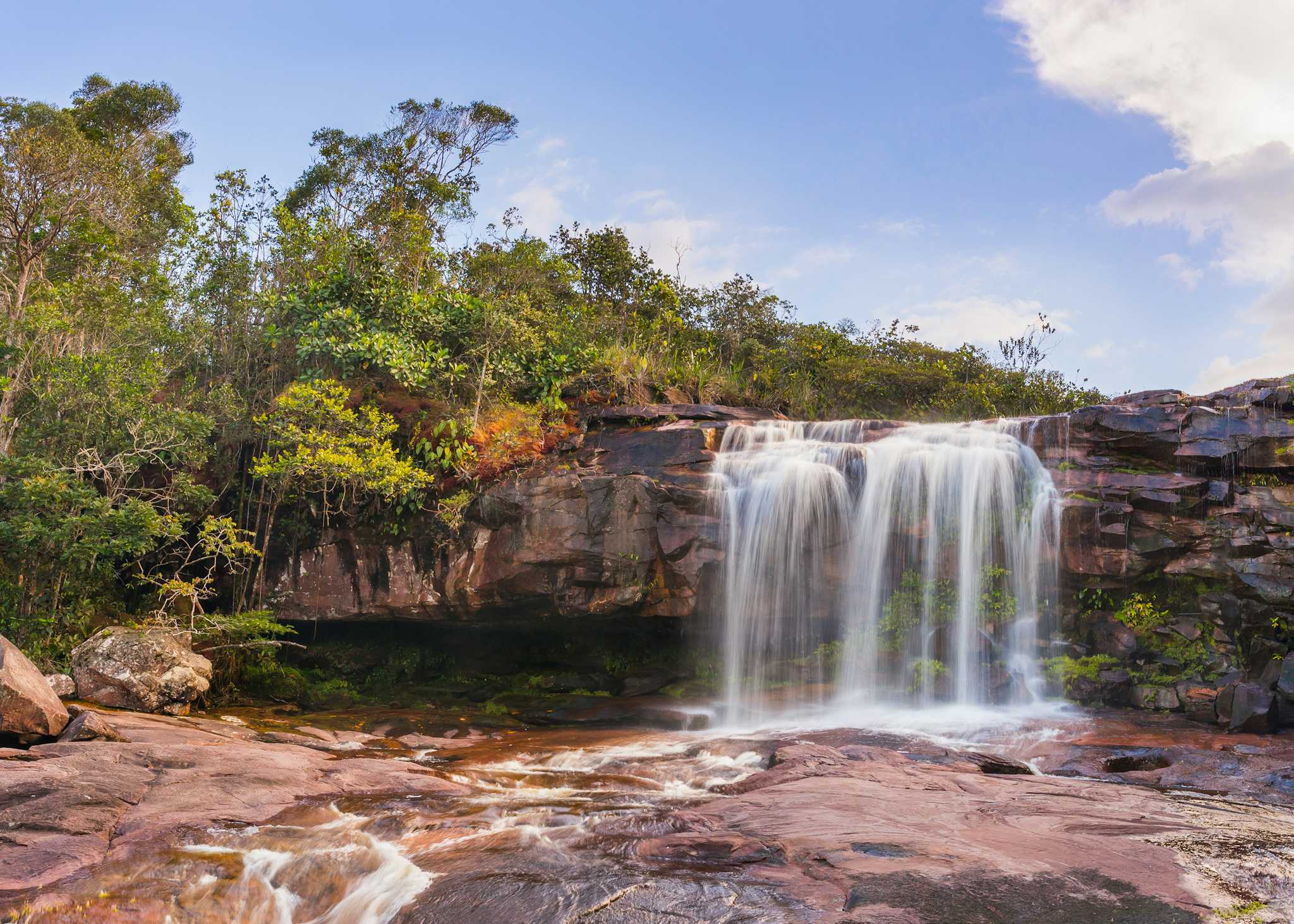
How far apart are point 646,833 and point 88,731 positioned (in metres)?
5.91

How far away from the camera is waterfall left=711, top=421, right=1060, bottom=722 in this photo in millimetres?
14375

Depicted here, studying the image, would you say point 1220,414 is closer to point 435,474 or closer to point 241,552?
point 435,474

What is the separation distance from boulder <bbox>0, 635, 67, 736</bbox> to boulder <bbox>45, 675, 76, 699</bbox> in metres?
3.42

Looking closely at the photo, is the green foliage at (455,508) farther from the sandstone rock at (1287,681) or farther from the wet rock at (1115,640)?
the sandstone rock at (1287,681)

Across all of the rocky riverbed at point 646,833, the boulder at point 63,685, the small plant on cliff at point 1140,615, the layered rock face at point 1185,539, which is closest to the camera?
the rocky riverbed at point 646,833

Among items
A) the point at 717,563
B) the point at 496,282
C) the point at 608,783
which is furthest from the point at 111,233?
the point at 608,783

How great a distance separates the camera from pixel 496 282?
21.4 m

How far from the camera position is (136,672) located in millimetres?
11977

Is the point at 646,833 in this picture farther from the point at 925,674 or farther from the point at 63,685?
the point at 63,685

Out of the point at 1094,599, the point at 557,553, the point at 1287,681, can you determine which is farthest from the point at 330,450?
the point at 1287,681

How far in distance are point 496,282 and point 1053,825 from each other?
704 inches

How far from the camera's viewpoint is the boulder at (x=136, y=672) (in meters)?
11.8

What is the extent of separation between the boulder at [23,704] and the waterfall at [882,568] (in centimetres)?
977

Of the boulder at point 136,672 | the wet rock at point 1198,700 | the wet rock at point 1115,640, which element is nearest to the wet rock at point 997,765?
the wet rock at point 1198,700
